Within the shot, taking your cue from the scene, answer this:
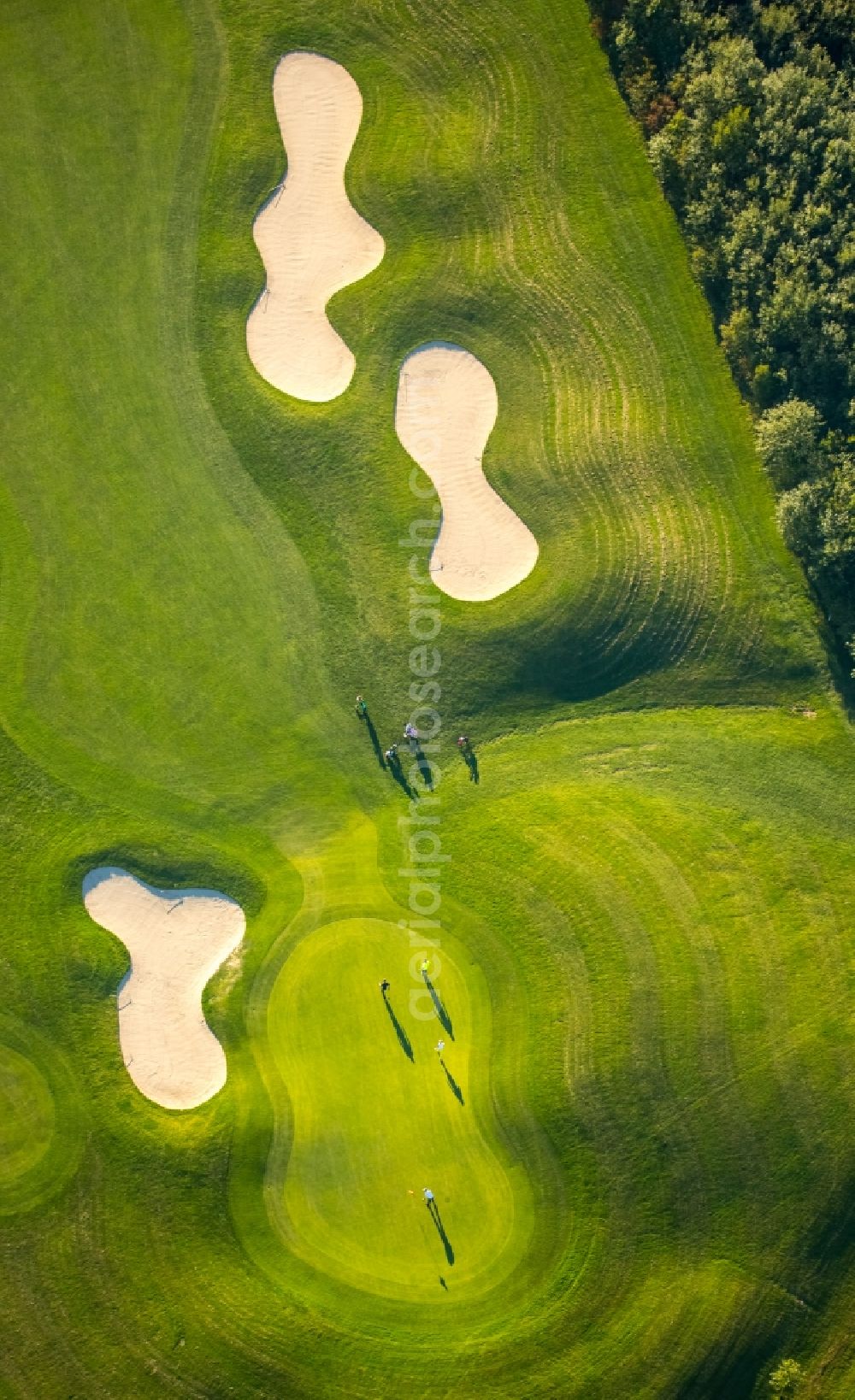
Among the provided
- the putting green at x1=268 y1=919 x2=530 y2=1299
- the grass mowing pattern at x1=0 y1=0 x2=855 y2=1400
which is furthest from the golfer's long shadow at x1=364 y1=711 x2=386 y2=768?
the putting green at x1=268 y1=919 x2=530 y2=1299

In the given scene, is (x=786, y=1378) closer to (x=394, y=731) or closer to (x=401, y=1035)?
(x=401, y=1035)

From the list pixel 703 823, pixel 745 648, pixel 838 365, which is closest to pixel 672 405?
pixel 838 365

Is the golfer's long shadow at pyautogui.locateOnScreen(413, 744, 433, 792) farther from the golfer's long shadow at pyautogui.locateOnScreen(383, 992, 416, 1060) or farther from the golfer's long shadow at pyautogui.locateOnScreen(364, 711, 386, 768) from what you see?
the golfer's long shadow at pyautogui.locateOnScreen(383, 992, 416, 1060)

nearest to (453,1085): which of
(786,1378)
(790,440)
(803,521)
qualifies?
(786,1378)

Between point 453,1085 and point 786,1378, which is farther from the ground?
point 453,1085

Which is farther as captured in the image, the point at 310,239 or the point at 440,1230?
the point at 310,239

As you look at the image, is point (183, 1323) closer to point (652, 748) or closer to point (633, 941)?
point (633, 941)

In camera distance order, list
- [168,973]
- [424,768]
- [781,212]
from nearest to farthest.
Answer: [781,212] → [168,973] → [424,768]
